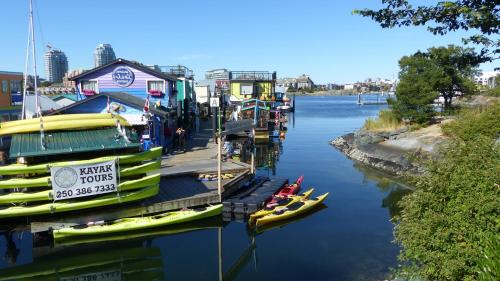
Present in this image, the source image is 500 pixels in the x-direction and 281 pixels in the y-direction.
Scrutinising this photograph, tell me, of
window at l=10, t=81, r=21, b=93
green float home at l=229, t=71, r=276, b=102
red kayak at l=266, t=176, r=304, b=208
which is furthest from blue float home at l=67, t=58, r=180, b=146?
green float home at l=229, t=71, r=276, b=102

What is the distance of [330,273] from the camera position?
1480 centimetres

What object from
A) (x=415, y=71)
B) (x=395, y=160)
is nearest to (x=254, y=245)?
(x=395, y=160)

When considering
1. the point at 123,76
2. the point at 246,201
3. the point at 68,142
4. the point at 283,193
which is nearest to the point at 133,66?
the point at 123,76

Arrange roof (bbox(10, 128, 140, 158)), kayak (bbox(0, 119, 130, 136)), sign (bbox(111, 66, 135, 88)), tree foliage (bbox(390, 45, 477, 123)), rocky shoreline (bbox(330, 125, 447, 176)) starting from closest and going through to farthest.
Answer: roof (bbox(10, 128, 140, 158)), kayak (bbox(0, 119, 130, 136)), rocky shoreline (bbox(330, 125, 447, 176)), sign (bbox(111, 66, 135, 88)), tree foliage (bbox(390, 45, 477, 123))

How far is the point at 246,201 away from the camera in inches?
825

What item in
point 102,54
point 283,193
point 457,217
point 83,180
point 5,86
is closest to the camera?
point 457,217

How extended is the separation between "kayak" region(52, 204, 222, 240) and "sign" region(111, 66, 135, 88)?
17.7 meters

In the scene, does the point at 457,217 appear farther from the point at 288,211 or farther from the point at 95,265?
the point at 95,265

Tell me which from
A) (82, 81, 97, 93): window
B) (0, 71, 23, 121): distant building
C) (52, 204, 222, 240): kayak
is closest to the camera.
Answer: (52, 204, 222, 240): kayak

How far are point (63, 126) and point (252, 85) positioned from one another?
5153 centimetres

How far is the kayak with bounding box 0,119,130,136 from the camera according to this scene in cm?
1750

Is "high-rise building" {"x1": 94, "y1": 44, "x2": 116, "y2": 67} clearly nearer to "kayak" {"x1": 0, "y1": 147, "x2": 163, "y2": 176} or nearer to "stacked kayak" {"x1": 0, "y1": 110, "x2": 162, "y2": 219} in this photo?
"stacked kayak" {"x1": 0, "y1": 110, "x2": 162, "y2": 219}

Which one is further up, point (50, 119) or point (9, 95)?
point (9, 95)

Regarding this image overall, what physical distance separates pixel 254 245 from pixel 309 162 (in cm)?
2003
